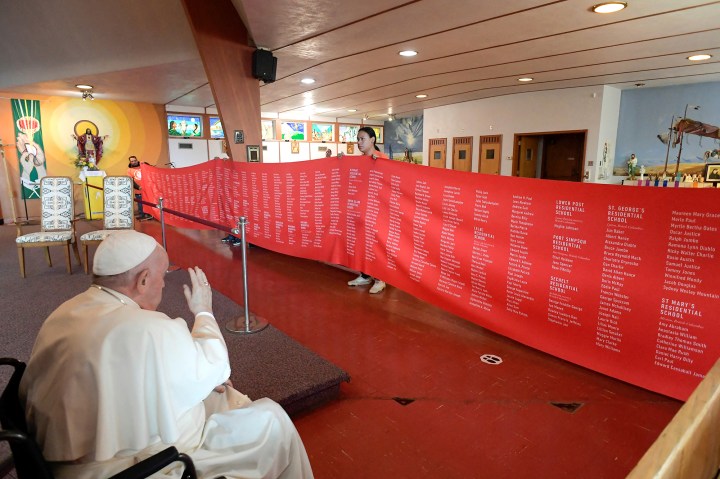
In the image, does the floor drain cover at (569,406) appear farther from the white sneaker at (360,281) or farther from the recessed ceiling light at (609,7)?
the recessed ceiling light at (609,7)

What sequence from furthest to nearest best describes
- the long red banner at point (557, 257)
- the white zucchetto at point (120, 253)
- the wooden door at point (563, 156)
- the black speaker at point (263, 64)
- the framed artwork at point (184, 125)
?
the framed artwork at point (184, 125) → the wooden door at point (563, 156) → the black speaker at point (263, 64) → the long red banner at point (557, 257) → the white zucchetto at point (120, 253)

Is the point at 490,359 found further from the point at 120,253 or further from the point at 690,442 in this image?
the point at 120,253

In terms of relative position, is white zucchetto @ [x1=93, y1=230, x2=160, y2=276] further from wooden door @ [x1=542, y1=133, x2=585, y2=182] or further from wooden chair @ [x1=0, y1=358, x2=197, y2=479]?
wooden door @ [x1=542, y1=133, x2=585, y2=182]

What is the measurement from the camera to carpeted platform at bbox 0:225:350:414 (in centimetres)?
234

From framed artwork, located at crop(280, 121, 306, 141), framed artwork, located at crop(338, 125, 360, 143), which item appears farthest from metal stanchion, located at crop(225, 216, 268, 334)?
framed artwork, located at crop(338, 125, 360, 143)

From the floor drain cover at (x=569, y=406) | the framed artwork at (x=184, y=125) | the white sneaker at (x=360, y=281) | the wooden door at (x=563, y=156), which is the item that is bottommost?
the floor drain cover at (x=569, y=406)

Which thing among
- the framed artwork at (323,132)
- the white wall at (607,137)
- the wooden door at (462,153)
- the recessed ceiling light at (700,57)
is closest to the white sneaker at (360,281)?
the recessed ceiling light at (700,57)

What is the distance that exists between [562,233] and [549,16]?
341 centimetres

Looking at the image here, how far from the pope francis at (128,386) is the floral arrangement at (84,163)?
37.9 feet

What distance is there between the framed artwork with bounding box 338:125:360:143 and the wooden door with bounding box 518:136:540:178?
773 centimetres

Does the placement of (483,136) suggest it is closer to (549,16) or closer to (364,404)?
(549,16)

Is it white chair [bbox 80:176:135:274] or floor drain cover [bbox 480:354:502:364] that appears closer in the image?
floor drain cover [bbox 480:354:502:364]

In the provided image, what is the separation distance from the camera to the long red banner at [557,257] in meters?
2.18

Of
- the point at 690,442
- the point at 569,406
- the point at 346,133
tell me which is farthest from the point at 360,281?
the point at 346,133
